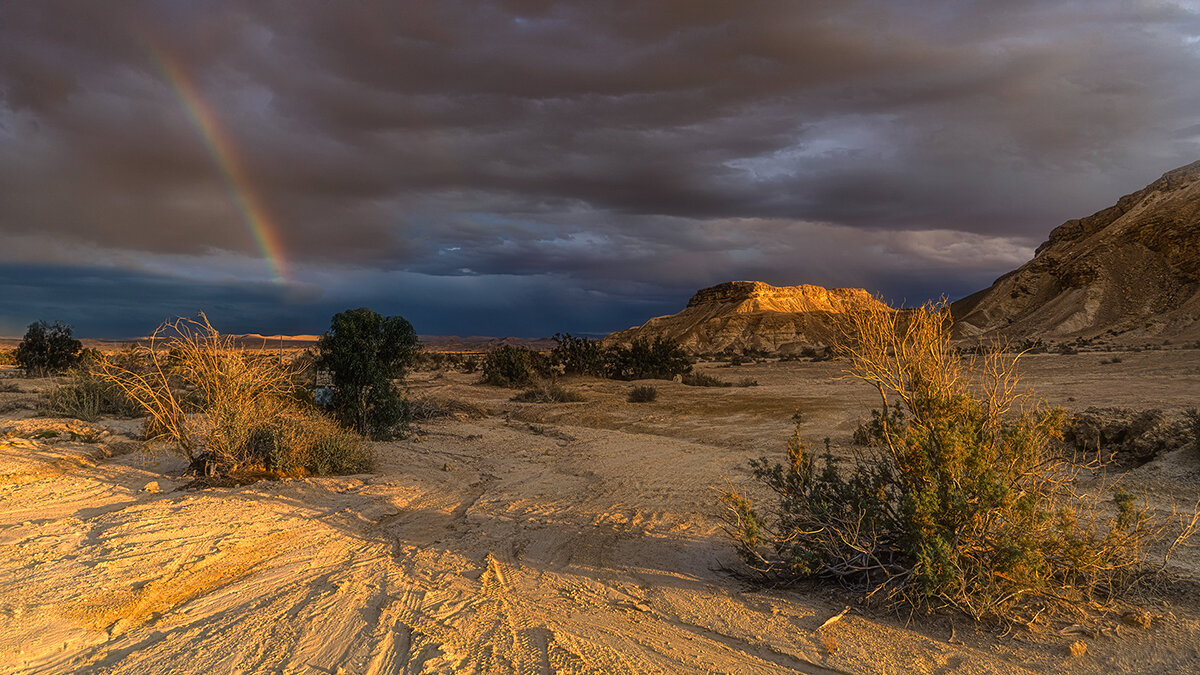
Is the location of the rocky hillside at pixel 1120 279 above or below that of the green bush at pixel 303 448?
above

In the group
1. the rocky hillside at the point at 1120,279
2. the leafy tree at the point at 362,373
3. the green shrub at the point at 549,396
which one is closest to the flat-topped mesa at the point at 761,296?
the rocky hillside at the point at 1120,279

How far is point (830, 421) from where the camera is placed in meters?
16.6

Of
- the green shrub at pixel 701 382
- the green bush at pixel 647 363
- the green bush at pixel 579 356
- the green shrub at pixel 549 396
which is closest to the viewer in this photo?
the green shrub at pixel 549 396

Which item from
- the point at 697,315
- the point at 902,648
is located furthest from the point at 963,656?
the point at 697,315

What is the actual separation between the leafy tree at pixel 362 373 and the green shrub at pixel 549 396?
28.8 feet

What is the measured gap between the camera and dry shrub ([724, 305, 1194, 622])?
4.70 metres

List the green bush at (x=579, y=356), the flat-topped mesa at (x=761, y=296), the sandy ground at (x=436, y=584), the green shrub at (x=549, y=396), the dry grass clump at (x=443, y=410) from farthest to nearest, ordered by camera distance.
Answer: the flat-topped mesa at (x=761, y=296) < the green bush at (x=579, y=356) < the green shrub at (x=549, y=396) < the dry grass clump at (x=443, y=410) < the sandy ground at (x=436, y=584)

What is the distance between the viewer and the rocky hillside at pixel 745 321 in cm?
8231

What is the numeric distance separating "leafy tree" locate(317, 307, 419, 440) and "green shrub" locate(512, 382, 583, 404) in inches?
346

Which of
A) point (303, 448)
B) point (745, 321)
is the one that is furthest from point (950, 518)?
point (745, 321)

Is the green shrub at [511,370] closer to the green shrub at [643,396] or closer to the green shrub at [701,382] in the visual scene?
the green shrub at [701,382]

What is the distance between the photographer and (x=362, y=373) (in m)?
14.3

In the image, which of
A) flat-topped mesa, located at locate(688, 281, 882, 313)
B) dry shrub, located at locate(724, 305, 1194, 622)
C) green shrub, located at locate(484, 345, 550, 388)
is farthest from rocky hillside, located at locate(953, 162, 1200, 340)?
dry shrub, located at locate(724, 305, 1194, 622)

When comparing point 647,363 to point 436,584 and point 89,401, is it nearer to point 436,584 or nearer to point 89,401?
point 89,401
